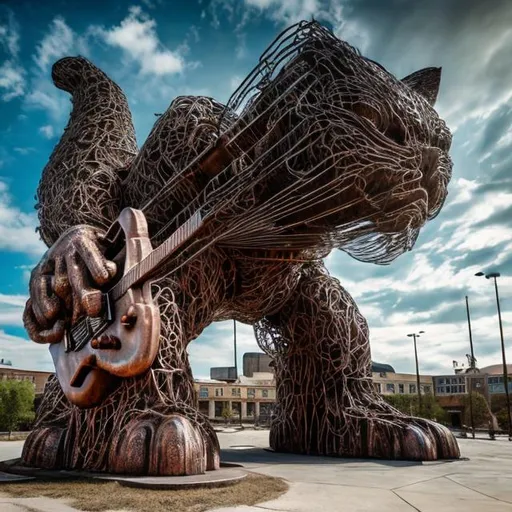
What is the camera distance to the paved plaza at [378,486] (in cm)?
515

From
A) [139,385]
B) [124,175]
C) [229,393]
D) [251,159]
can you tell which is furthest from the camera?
[229,393]

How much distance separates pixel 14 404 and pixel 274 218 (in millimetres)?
21947

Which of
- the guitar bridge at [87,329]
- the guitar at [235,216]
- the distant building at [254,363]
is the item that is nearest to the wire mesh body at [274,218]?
the guitar at [235,216]

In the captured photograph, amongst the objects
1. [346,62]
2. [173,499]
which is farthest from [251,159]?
[173,499]

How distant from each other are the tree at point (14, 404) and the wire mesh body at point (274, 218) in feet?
58.0

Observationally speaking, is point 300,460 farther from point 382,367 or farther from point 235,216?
point 382,367

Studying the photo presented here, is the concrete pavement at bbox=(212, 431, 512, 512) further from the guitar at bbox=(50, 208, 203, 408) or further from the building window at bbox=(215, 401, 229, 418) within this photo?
the building window at bbox=(215, 401, 229, 418)

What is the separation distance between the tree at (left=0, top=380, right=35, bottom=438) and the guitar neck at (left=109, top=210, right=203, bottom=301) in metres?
19.6

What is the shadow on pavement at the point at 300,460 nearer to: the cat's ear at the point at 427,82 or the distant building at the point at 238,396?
the cat's ear at the point at 427,82

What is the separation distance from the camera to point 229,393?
46.1m

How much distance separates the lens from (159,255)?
6770 mm

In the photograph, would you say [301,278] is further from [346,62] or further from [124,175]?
[346,62]


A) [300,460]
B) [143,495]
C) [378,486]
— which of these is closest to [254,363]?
[300,460]

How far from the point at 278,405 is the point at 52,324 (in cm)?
504
